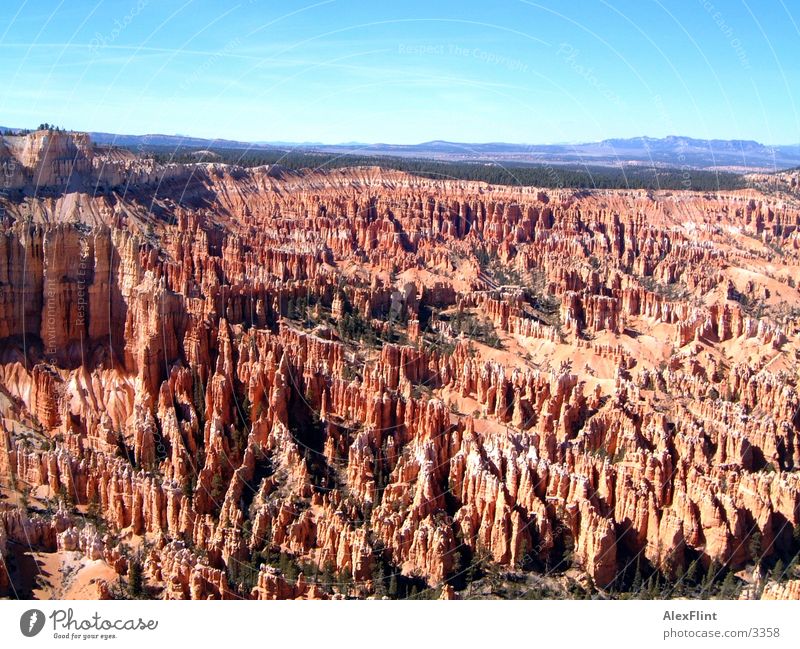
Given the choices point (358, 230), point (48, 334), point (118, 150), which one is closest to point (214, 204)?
point (118, 150)

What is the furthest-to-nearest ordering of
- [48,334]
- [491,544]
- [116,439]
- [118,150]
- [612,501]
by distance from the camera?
[118,150] → [48,334] → [116,439] → [612,501] → [491,544]

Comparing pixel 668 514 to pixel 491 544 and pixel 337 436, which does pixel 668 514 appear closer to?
pixel 491 544

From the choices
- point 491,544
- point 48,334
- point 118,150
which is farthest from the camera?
point 118,150

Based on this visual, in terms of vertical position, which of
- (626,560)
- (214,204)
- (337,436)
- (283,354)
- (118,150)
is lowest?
(626,560)

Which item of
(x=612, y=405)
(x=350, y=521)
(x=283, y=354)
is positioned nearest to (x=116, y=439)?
(x=283, y=354)

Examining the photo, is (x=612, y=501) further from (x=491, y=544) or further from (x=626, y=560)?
(x=491, y=544)

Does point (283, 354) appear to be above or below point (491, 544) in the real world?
above

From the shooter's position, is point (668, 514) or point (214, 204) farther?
point (214, 204)
